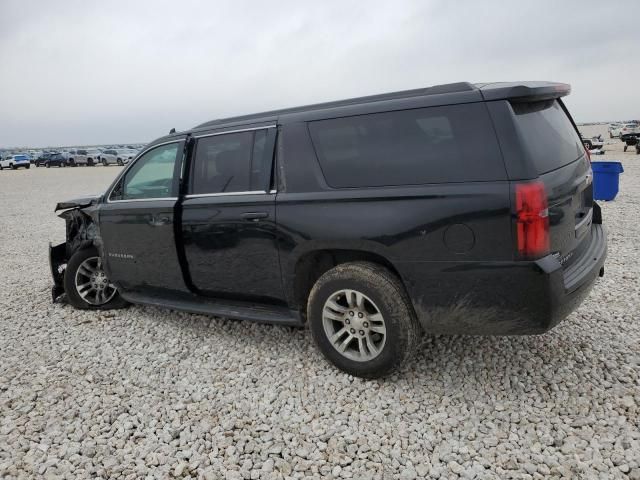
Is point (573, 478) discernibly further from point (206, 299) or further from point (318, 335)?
point (206, 299)

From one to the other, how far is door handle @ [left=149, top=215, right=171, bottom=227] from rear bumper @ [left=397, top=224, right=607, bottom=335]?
7.07 feet

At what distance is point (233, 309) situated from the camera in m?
4.00

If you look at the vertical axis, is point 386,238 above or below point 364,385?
above

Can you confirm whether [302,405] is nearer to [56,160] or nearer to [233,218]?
[233,218]

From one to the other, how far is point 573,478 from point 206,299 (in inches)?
115

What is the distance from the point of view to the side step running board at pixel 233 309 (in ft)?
12.2

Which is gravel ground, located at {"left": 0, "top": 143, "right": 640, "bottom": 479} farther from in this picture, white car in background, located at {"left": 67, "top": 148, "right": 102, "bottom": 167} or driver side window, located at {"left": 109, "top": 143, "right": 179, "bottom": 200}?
white car in background, located at {"left": 67, "top": 148, "right": 102, "bottom": 167}

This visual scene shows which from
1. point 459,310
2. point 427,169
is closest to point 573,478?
point 459,310

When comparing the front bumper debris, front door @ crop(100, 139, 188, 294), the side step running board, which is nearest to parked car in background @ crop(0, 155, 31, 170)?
the front bumper debris

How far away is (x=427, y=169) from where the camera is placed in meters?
3.04

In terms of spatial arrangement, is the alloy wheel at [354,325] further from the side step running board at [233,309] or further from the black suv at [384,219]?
the side step running board at [233,309]

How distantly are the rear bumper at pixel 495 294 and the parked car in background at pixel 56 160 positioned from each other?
49.0 meters

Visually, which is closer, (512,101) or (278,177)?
(512,101)

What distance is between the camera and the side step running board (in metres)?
3.73
